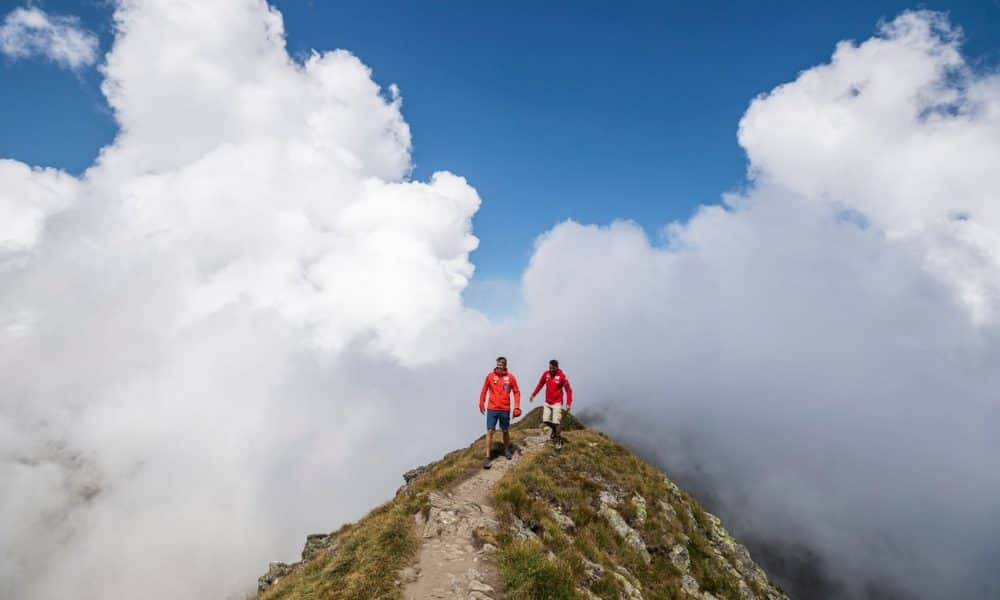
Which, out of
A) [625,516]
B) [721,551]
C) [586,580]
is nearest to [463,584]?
[586,580]

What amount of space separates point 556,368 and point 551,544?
8.79 m

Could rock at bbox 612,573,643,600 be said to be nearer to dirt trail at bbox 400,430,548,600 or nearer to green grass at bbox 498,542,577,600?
green grass at bbox 498,542,577,600

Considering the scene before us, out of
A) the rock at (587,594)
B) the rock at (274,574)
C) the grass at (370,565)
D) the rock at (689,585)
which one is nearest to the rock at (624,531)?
the rock at (689,585)

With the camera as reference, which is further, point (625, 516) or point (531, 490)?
point (625, 516)

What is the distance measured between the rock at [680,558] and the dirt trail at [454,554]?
8975 mm

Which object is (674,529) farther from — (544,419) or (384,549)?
(384,549)

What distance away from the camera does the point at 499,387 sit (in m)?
21.7

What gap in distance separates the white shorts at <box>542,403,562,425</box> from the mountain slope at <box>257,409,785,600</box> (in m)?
1.82

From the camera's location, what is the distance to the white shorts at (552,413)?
23922 mm

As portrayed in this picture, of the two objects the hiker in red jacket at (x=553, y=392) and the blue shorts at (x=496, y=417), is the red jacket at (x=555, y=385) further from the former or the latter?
the blue shorts at (x=496, y=417)

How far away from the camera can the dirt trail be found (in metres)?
12.3

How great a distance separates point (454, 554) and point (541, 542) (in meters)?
2.99

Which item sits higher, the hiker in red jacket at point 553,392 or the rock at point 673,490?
the hiker in red jacket at point 553,392

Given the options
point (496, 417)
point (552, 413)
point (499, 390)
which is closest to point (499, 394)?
point (499, 390)
